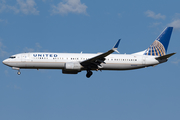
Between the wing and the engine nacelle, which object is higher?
the wing

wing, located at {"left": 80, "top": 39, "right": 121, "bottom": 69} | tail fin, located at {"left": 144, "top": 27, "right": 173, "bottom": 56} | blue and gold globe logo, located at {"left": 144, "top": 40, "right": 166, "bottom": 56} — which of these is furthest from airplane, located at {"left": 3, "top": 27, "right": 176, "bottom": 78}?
tail fin, located at {"left": 144, "top": 27, "right": 173, "bottom": 56}

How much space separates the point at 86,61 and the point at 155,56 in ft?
38.2

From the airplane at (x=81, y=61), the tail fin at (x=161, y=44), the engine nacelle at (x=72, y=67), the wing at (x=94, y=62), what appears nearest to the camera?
the wing at (x=94, y=62)

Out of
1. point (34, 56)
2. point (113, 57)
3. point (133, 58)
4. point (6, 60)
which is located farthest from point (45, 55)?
point (133, 58)

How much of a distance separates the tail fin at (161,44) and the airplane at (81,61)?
1.39m

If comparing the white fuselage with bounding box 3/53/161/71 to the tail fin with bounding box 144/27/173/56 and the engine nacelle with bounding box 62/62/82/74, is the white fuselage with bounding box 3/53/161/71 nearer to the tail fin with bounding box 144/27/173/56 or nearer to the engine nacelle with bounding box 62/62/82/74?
the engine nacelle with bounding box 62/62/82/74

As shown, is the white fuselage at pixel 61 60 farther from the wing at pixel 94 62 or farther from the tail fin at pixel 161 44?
the tail fin at pixel 161 44

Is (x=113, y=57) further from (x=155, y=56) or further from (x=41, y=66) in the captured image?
(x=41, y=66)

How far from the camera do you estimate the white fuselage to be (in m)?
45.1

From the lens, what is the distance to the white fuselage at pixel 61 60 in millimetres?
45062

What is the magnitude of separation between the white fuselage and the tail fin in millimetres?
3435

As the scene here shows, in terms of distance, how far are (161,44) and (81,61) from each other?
14.1 metres

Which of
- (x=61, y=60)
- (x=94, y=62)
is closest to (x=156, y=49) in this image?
(x=94, y=62)

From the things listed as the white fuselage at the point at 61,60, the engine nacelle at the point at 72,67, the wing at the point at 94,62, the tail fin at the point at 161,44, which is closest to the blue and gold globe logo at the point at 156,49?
the tail fin at the point at 161,44
